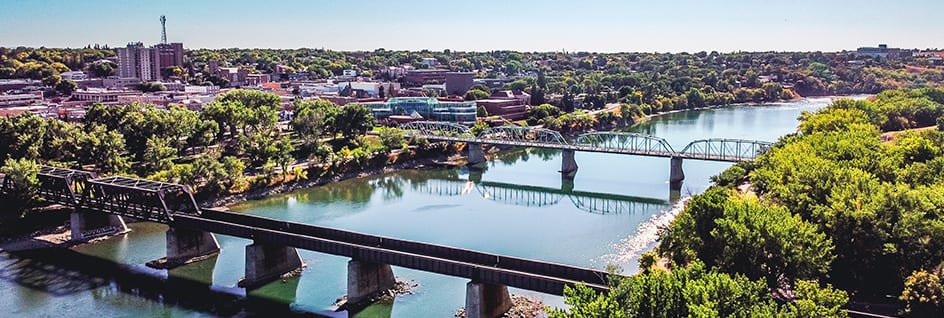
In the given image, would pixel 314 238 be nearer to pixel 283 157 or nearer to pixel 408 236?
pixel 408 236

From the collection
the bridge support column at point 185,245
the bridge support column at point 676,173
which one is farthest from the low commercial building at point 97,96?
the bridge support column at point 676,173

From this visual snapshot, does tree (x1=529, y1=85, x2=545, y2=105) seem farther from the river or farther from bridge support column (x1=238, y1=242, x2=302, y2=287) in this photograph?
bridge support column (x1=238, y1=242, x2=302, y2=287)

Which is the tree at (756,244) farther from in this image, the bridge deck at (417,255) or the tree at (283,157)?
the tree at (283,157)

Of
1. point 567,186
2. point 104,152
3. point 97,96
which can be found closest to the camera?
point 104,152

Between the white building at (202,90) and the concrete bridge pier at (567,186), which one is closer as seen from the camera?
the concrete bridge pier at (567,186)

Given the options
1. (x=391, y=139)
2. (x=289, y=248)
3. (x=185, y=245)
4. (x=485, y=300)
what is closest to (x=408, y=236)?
(x=289, y=248)


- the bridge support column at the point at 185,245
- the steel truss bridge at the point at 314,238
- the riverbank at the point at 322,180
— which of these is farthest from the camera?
the riverbank at the point at 322,180
